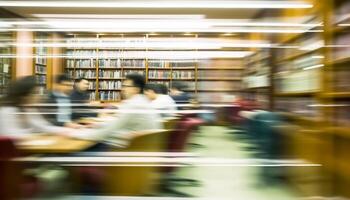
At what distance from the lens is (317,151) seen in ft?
10.6

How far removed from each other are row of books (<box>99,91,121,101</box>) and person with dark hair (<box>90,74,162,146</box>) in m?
4.99

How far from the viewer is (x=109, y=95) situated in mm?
8234

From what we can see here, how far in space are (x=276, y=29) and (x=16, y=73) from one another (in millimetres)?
4486

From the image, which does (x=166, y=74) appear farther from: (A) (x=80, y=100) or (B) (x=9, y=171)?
(B) (x=9, y=171)

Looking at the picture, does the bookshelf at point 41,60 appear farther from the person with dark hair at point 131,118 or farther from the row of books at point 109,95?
the person with dark hair at point 131,118

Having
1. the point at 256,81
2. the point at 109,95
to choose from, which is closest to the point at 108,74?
the point at 109,95

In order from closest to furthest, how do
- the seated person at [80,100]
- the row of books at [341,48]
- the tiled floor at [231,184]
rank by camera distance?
the row of books at [341,48]
the tiled floor at [231,184]
the seated person at [80,100]

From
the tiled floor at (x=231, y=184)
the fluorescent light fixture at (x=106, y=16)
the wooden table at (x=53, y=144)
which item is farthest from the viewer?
the fluorescent light fixture at (x=106, y=16)

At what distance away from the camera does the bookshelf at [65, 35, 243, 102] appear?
8.27 m

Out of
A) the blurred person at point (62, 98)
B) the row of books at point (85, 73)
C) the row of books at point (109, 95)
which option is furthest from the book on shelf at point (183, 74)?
the blurred person at point (62, 98)

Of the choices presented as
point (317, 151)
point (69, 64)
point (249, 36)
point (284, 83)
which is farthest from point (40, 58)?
point (317, 151)

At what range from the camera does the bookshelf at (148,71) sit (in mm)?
8266

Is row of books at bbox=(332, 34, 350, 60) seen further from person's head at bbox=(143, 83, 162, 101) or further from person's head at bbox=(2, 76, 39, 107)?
person's head at bbox=(143, 83, 162, 101)

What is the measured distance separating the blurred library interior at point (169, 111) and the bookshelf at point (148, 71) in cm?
3
